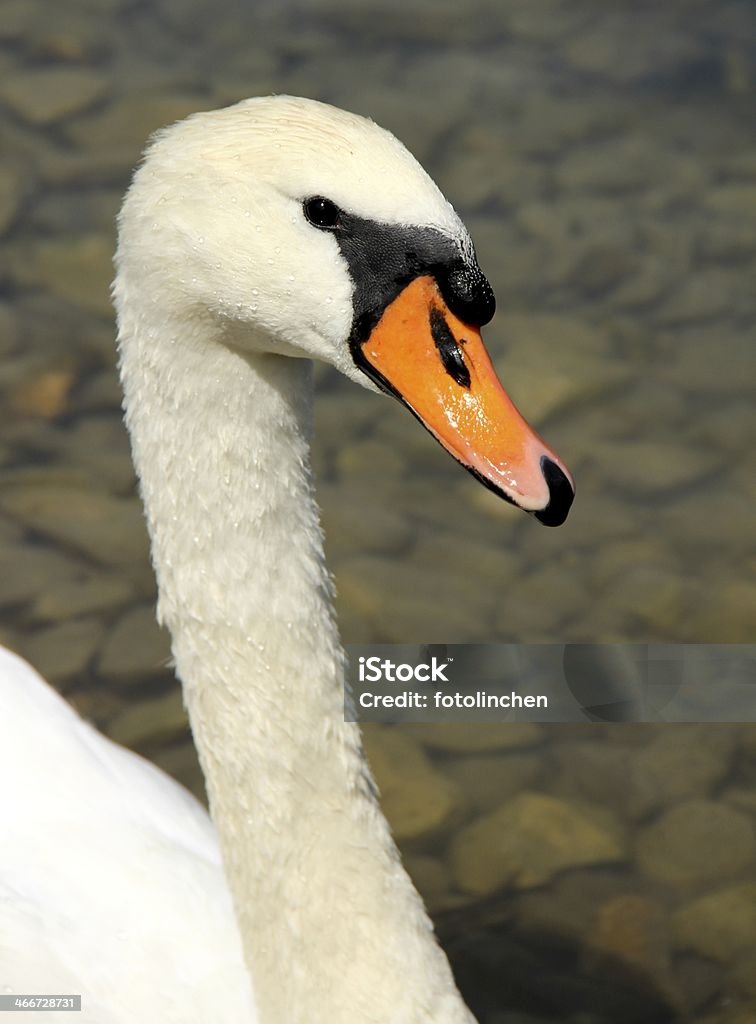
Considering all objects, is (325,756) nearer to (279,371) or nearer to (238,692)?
(238,692)

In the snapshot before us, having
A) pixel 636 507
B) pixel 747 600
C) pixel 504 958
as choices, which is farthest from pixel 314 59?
pixel 504 958

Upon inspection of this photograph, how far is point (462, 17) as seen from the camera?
8.16 m

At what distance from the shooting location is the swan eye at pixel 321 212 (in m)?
2.57

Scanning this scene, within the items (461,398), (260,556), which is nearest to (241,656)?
(260,556)

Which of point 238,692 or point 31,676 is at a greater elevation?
point 31,676

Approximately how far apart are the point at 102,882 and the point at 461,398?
165 centimetres

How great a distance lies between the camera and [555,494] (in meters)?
2.64

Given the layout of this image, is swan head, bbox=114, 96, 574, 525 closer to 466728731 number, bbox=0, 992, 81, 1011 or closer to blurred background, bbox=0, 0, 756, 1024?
466728731 number, bbox=0, 992, 81, 1011

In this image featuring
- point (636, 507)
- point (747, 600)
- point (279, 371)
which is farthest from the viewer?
point (636, 507)

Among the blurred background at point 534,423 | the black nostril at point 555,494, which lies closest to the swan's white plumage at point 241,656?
the black nostril at point 555,494

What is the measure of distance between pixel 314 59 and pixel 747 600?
12.5 feet

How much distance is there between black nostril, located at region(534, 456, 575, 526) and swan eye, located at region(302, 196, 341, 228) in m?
0.54
